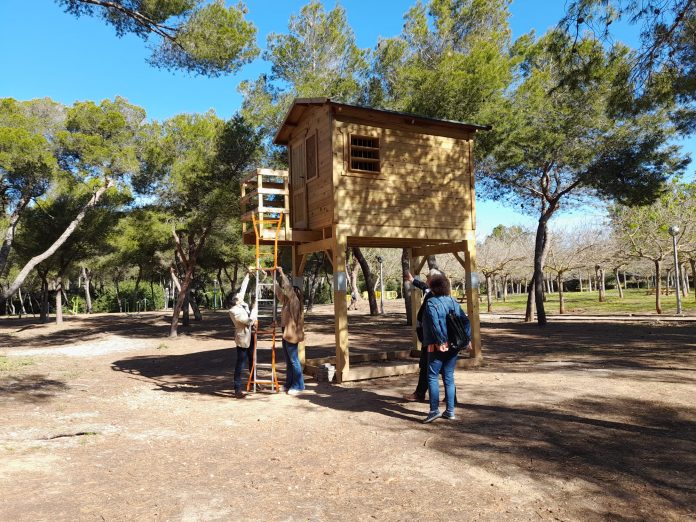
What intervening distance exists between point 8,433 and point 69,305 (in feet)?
164

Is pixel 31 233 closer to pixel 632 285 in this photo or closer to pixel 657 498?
pixel 657 498

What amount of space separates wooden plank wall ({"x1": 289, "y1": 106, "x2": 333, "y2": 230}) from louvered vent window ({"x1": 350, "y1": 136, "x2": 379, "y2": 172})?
55 centimetres

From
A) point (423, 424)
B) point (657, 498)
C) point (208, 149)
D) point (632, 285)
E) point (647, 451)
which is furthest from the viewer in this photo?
point (632, 285)

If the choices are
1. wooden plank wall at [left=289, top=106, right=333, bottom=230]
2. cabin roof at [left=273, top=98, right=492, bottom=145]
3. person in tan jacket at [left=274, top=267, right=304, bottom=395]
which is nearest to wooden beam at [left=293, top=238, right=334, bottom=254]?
wooden plank wall at [left=289, top=106, right=333, bottom=230]

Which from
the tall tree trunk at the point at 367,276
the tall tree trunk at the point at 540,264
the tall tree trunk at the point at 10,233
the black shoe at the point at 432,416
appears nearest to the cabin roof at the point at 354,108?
the black shoe at the point at 432,416

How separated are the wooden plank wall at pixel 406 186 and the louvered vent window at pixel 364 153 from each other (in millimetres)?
132

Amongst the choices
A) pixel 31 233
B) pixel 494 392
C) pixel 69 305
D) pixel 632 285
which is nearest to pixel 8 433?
pixel 494 392

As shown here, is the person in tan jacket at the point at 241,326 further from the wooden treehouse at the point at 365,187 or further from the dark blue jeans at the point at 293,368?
the wooden treehouse at the point at 365,187

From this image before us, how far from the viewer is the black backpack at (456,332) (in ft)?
21.1

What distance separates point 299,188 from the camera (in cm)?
1130

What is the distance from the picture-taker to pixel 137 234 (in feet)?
74.6

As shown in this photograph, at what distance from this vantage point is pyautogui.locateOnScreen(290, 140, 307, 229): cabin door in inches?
436

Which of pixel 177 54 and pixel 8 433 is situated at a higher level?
pixel 177 54

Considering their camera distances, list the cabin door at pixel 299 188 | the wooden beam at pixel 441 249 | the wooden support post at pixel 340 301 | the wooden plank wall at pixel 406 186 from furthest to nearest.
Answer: the wooden beam at pixel 441 249 < the cabin door at pixel 299 188 < the wooden plank wall at pixel 406 186 < the wooden support post at pixel 340 301
